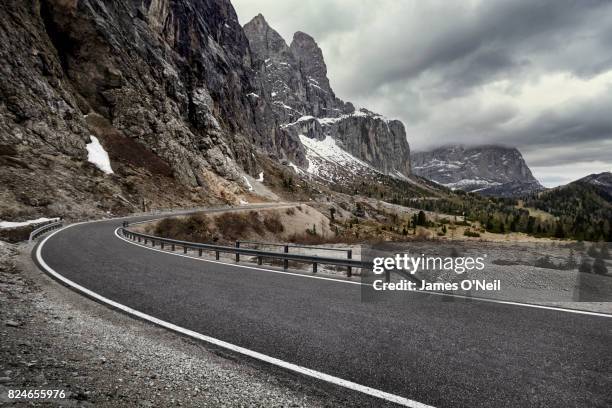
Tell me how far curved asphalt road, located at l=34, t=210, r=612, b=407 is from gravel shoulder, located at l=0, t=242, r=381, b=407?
1.64ft

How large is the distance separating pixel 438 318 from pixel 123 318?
Result: 649cm

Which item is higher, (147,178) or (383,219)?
(147,178)

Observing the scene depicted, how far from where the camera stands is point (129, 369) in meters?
4.91

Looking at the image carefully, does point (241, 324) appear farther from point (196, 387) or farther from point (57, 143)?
point (57, 143)

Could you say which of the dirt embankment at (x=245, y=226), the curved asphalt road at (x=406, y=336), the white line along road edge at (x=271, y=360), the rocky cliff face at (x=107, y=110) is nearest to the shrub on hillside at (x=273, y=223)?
the dirt embankment at (x=245, y=226)

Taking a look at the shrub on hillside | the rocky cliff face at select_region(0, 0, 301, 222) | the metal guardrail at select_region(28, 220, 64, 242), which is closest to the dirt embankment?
the shrub on hillside

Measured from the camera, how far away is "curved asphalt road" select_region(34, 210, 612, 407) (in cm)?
422

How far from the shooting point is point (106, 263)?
528 inches

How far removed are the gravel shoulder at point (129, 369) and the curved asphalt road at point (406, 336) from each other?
50cm

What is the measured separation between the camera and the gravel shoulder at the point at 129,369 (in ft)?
13.4

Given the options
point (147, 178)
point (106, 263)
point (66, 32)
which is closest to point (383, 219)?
point (147, 178)

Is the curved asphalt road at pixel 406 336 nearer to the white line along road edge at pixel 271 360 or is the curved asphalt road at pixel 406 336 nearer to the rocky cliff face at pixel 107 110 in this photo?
the white line along road edge at pixel 271 360

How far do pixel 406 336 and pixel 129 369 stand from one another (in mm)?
4375

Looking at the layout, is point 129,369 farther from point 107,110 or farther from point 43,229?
point 107,110
